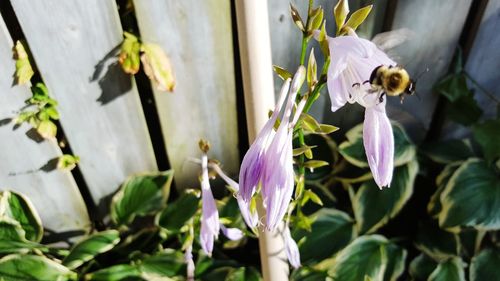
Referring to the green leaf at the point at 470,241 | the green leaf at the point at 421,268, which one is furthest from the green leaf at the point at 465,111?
the green leaf at the point at 421,268

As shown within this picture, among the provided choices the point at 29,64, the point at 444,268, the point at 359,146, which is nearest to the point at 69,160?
the point at 29,64

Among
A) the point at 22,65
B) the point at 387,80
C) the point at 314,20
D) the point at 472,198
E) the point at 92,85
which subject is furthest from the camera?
the point at 472,198

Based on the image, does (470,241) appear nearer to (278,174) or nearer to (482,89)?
(482,89)

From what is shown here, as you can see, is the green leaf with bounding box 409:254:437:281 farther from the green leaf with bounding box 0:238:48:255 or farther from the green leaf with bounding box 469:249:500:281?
the green leaf with bounding box 0:238:48:255

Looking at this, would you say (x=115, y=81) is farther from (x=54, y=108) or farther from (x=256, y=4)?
(x=256, y=4)

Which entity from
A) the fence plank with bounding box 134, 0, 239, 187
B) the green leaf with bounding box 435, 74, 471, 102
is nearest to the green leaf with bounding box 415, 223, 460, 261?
the green leaf with bounding box 435, 74, 471, 102

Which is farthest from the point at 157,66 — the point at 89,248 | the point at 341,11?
the point at 341,11
